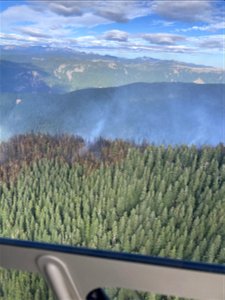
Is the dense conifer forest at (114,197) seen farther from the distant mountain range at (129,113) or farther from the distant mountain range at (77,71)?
the distant mountain range at (77,71)

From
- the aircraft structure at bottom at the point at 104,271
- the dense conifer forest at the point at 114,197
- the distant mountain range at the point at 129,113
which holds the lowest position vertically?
the aircraft structure at bottom at the point at 104,271

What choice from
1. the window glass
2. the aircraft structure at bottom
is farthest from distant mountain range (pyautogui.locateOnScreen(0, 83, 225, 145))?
the aircraft structure at bottom

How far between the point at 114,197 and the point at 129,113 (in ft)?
0.81

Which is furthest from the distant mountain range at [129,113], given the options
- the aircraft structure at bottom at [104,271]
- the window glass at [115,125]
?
the aircraft structure at bottom at [104,271]

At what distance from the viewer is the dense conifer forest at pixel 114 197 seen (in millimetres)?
1798

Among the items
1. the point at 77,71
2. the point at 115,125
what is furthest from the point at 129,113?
the point at 77,71

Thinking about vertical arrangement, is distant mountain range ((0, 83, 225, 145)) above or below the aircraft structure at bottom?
above

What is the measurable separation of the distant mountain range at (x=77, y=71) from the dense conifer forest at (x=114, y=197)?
0.18 metres

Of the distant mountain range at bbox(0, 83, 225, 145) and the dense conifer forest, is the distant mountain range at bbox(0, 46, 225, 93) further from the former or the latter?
the dense conifer forest

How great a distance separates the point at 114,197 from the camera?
1.88 m

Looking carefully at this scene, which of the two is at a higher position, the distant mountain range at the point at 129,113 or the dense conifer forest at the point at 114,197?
the distant mountain range at the point at 129,113

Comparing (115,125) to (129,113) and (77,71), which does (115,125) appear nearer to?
(129,113)

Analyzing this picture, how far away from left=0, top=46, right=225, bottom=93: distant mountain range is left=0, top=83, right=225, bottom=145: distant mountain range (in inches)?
0.9

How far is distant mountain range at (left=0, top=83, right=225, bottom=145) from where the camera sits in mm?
1806
